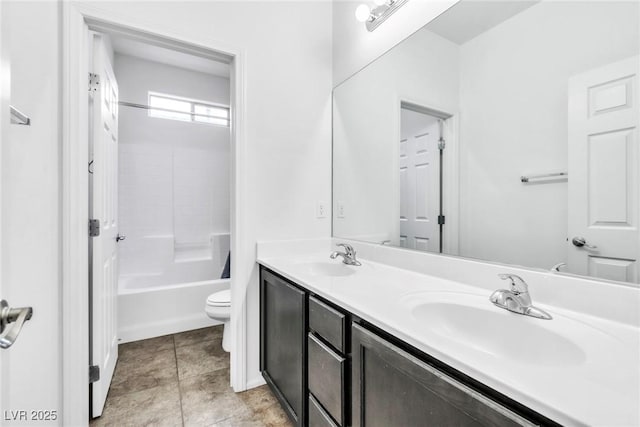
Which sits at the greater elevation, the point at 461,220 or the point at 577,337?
the point at 461,220

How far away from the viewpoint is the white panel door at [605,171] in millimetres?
759

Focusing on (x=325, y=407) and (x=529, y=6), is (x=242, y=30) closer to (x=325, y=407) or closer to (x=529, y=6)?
(x=529, y=6)

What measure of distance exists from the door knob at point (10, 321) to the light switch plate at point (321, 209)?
4.92 ft

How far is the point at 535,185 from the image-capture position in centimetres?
97

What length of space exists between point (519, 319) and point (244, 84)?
168 centimetres

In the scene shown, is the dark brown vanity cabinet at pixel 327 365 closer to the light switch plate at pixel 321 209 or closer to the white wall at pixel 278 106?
the white wall at pixel 278 106

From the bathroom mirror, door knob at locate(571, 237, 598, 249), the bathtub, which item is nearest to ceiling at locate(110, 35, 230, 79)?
the bathtub

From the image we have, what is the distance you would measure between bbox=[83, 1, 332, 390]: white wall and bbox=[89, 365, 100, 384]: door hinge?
0.74m

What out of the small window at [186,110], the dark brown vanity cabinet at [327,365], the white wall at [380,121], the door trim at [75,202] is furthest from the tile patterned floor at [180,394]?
the small window at [186,110]

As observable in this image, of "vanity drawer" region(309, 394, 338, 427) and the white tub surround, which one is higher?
the white tub surround

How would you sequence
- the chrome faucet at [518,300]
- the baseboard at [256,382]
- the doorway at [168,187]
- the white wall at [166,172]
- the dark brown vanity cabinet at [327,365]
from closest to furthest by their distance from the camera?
the chrome faucet at [518,300]
the dark brown vanity cabinet at [327,365]
the baseboard at [256,382]
the doorway at [168,187]
the white wall at [166,172]

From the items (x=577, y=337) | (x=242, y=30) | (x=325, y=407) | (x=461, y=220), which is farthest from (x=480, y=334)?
(x=242, y=30)

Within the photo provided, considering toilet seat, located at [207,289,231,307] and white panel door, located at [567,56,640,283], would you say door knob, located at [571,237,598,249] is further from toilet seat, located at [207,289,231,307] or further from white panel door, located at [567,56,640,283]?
toilet seat, located at [207,289,231,307]

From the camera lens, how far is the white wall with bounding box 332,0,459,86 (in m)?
1.34
